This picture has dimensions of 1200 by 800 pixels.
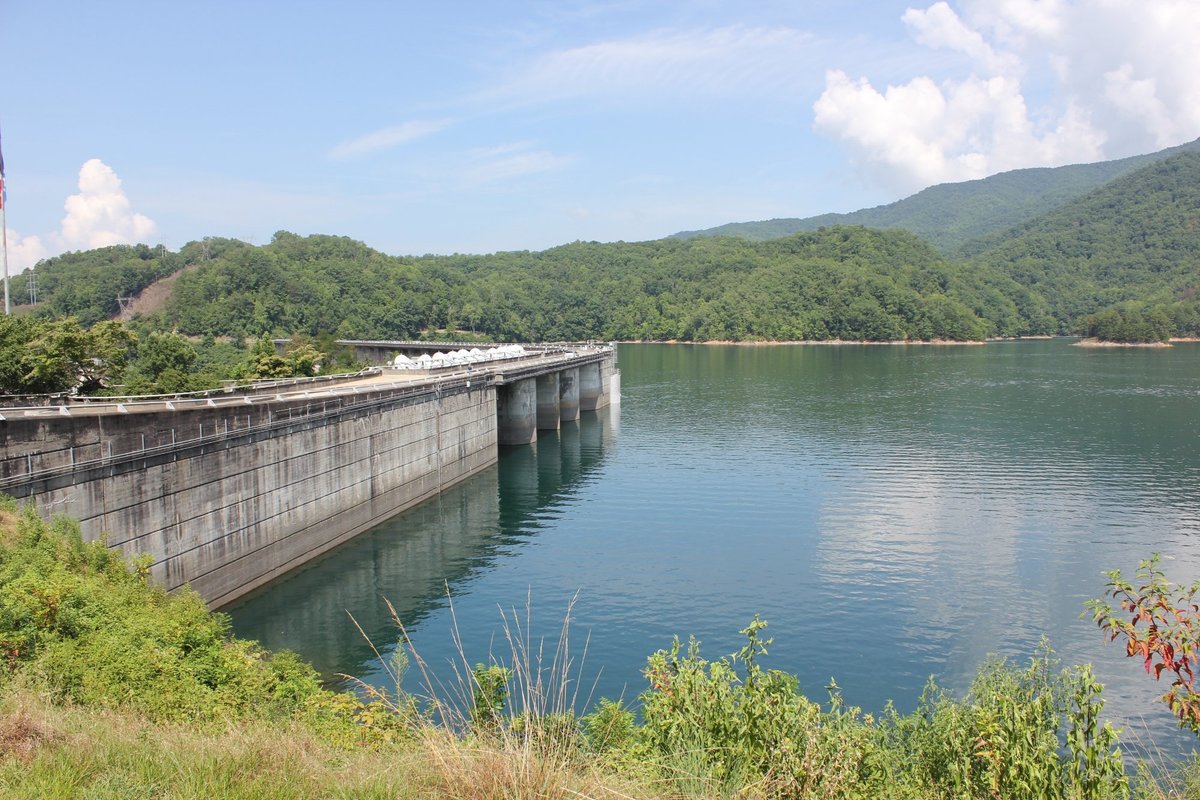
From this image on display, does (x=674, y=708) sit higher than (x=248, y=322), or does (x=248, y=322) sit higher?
(x=248, y=322)

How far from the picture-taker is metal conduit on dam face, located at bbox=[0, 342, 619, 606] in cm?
2930

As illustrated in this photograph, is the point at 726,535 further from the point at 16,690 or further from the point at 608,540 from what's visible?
the point at 16,690

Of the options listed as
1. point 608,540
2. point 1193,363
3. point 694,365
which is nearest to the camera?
point 608,540

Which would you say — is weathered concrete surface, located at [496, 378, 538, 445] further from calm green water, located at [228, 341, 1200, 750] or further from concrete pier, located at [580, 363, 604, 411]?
concrete pier, located at [580, 363, 604, 411]

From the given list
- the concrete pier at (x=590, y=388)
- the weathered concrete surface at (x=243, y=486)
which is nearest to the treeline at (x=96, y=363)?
the weathered concrete surface at (x=243, y=486)

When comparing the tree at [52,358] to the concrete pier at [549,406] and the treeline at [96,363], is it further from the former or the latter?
the concrete pier at [549,406]

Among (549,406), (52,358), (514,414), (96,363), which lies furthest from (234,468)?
(549,406)

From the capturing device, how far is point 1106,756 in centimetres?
1168

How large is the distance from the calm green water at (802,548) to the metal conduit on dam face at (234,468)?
1.90 m

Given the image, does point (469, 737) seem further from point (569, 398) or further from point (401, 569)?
point (569, 398)

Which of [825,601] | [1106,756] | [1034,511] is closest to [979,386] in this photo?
[1034,511]

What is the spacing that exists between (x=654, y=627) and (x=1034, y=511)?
94.9 ft

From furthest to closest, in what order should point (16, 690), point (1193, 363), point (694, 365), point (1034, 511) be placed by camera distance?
1. point (694, 365)
2. point (1193, 363)
3. point (1034, 511)
4. point (16, 690)

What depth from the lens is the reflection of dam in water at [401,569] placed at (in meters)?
34.3
